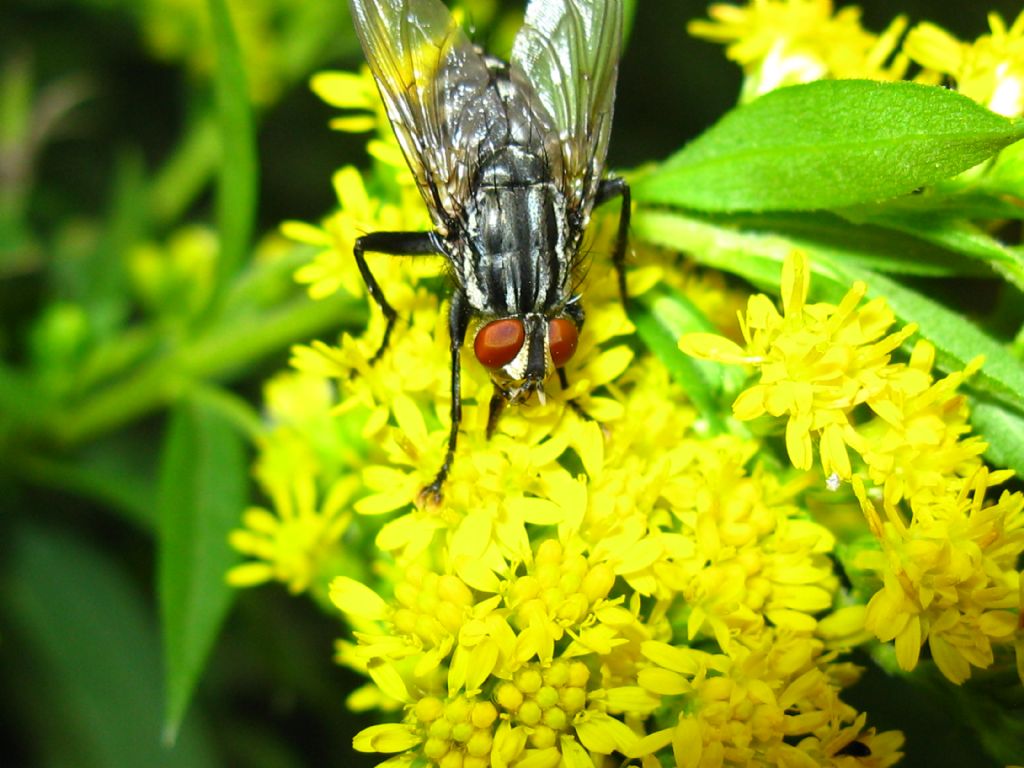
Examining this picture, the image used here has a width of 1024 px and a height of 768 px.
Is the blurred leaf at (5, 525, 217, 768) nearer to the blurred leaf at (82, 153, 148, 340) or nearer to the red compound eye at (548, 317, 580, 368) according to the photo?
the blurred leaf at (82, 153, 148, 340)

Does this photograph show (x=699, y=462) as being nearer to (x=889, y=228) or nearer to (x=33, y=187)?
(x=889, y=228)

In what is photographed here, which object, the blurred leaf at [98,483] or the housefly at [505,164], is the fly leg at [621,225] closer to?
the housefly at [505,164]

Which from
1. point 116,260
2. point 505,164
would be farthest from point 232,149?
point 116,260

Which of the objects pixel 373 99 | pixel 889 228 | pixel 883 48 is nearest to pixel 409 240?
pixel 373 99

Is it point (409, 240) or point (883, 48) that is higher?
point (883, 48)

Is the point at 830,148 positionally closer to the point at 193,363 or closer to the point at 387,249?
the point at 387,249

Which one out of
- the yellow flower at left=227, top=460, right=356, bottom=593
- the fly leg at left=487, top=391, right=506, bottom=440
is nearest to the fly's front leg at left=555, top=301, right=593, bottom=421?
the fly leg at left=487, top=391, right=506, bottom=440
